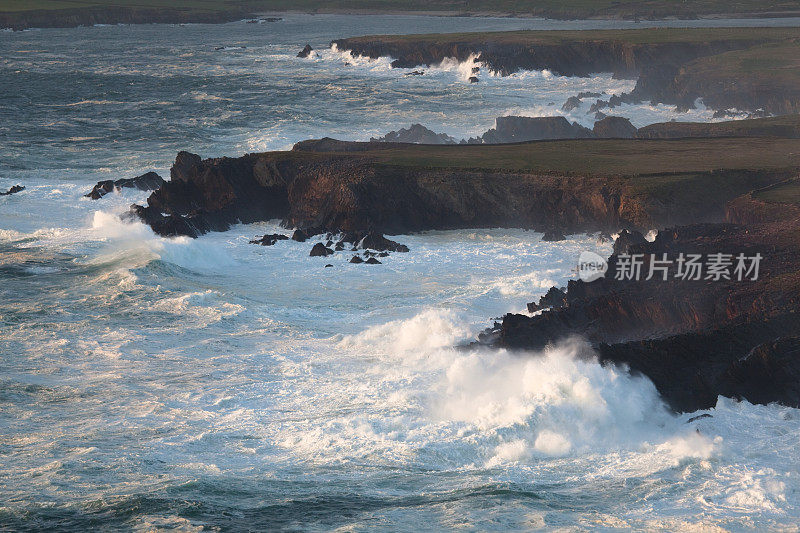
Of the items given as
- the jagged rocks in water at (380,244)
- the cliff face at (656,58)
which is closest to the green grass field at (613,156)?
the jagged rocks in water at (380,244)

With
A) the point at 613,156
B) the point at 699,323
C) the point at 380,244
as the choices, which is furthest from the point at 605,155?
the point at 699,323

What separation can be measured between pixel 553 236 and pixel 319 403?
15.8 metres

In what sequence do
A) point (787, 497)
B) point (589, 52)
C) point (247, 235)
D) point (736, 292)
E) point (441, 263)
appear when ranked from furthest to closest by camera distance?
point (589, 52)
point (247, 235)
point (441, 263)
point (736, 292)
point (787, 497)

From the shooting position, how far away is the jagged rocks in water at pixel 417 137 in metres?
57.7

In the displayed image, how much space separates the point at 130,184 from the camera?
151 ft

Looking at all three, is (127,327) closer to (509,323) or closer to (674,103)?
(509,323)

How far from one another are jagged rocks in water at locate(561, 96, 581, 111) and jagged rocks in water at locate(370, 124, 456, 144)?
45.7 feet

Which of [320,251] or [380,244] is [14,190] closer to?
[320,251]

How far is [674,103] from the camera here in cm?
6969

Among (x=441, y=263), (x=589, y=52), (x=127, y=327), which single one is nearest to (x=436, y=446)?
(x=127, y=327)

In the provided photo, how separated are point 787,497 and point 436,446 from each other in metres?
6.82

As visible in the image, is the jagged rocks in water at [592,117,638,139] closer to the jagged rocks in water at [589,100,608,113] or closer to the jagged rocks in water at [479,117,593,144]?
the jagged rocks in water at [479,117,593,144]

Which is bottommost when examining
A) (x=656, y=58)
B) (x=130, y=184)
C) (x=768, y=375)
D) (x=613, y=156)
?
(x=768, y=375)

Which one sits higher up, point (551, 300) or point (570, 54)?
point (570, 54)
